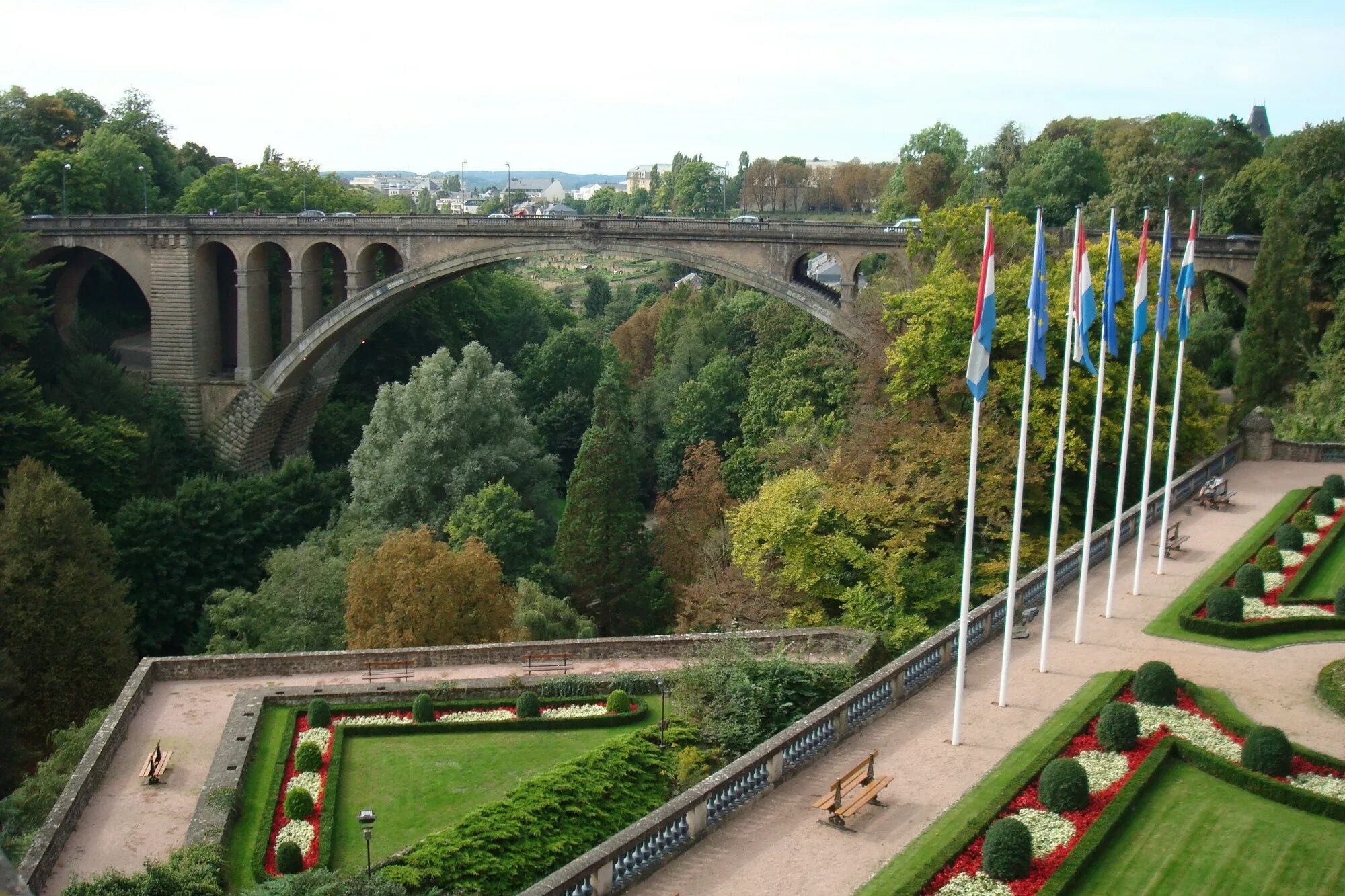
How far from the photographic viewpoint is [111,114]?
7562 cm

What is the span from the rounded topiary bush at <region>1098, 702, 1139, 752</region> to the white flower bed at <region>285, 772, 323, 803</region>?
12.8 m

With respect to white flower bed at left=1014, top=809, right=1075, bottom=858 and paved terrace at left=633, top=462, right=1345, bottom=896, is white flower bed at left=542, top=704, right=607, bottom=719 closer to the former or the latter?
paved terrace at left=633, top=462, right=1345, bottom=896

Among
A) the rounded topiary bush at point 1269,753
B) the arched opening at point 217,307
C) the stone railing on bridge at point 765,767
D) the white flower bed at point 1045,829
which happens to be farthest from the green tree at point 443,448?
the rounded topiary bush at point 1269,753

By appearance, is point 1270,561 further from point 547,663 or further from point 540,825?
point 540,825

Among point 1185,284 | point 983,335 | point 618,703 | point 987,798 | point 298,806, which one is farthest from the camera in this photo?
point 1185,284

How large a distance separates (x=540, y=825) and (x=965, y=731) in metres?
6.85

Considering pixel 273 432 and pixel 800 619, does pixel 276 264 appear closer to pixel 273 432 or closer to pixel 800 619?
pixel 273 432

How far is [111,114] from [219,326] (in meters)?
26.0

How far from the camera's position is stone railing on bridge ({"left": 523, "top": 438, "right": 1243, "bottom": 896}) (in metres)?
15.7

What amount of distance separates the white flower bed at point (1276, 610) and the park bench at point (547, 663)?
44.6ft

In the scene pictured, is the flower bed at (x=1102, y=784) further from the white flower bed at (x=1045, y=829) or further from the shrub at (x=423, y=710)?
the shrub at (x=423, y=710)

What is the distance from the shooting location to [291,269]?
5466 cm

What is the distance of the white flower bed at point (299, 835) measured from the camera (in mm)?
20766

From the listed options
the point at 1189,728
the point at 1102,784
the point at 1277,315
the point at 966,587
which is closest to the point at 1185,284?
the point at 1189,728
